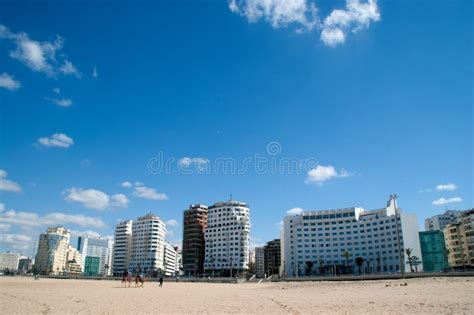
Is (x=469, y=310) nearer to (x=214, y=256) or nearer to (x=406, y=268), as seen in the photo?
(x=406, y=268)

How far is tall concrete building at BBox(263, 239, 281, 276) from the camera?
184 m

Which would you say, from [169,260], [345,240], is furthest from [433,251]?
[169,260]

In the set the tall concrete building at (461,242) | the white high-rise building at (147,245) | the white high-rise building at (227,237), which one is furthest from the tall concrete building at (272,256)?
the tall concrete building at (461,242)

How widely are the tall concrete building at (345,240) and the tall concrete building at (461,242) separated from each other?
10.1 m

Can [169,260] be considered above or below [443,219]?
below

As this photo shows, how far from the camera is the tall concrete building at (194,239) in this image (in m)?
146

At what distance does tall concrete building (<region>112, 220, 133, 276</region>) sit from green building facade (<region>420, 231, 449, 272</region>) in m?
118

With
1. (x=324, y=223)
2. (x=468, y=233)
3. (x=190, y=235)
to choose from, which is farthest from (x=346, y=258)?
(x=190, y=235)

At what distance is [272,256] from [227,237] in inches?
2248

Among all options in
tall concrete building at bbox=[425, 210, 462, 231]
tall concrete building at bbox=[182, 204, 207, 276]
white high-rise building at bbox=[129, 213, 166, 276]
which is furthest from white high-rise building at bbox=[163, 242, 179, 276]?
tall concrete building at bbox=[425, 210, 462, 231]

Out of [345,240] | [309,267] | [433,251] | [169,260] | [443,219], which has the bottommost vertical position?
[309,267]

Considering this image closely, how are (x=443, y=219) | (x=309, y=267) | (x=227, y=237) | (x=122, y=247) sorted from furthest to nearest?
(x=122, y=247) < (x=443, y=219) < (x=227, y=237) < (x=309, y=267)

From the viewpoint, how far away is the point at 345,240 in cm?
12925

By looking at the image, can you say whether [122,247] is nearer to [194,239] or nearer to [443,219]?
[194,239]
